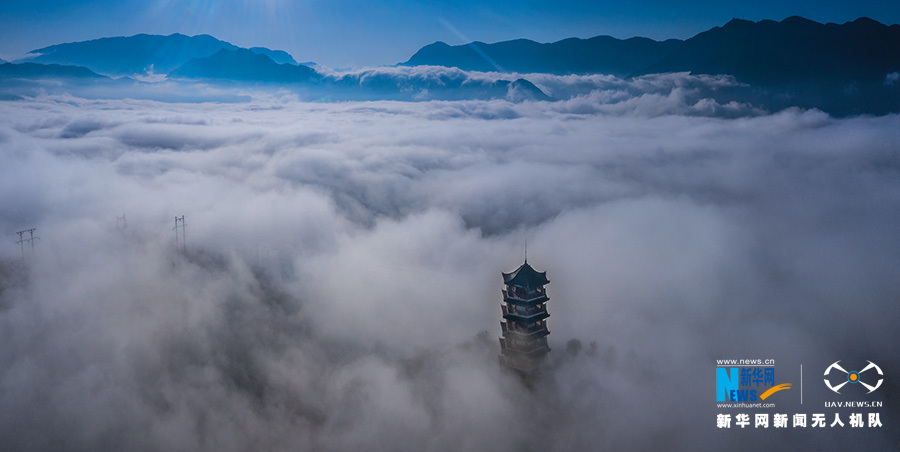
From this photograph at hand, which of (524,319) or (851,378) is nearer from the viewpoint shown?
(524,319)

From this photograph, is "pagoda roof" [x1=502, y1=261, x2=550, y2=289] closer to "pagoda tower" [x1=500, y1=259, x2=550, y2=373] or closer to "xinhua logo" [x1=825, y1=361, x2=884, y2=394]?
"pagoda tower" [x1=500, y1=259, x2=550, y2=373]

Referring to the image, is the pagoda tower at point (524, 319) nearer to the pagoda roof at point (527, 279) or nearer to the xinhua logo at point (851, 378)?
the pagoda roof at point (527, 279)

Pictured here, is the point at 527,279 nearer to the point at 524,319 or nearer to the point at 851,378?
the point at 524,319

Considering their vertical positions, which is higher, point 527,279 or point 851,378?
point 527,279

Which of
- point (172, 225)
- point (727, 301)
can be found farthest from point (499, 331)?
point (172, 225)

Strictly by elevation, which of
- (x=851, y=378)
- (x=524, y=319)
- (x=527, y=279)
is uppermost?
(x=527, y=279)

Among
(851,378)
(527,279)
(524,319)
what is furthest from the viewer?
(851,378)

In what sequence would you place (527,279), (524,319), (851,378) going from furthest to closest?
(851,378) → (524,319) → (527,279)

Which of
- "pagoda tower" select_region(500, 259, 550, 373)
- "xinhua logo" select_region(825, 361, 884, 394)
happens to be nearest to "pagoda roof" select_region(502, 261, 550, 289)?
"pagoda tower" select_region(500, 259, 550, 373)

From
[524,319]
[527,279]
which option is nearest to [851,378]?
[524,319]
